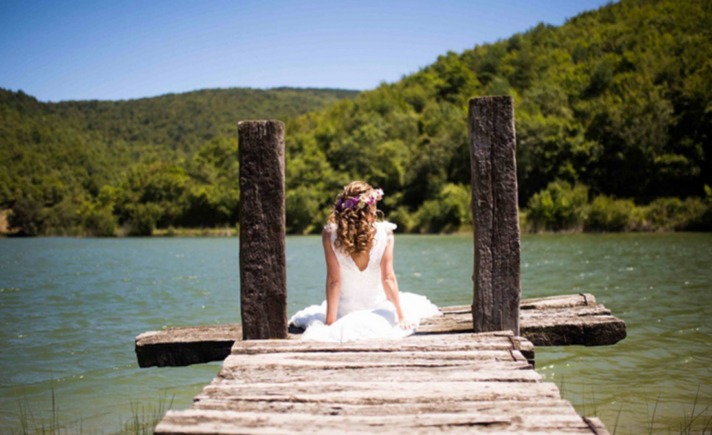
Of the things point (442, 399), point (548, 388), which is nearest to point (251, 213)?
point (442, 399)

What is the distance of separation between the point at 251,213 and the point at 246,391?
6.20 feet

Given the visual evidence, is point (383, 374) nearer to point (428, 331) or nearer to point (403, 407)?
point (403, 407)

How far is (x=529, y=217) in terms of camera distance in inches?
2202

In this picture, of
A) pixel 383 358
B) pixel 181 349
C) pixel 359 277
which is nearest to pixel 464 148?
pixel 359 277

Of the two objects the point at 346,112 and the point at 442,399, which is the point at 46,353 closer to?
the point at 442,399

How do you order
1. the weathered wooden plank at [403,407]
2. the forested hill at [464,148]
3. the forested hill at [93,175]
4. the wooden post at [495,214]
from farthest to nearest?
the forested hill at [93,175] < the forested hill at [464,148] < the wooden post at [495,214] < the weathered wooden plank at [403,407]

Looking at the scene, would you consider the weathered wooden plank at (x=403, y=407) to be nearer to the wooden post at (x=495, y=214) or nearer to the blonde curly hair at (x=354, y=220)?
the wooden post at (x=495, y=214)

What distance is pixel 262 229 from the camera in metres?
5.48

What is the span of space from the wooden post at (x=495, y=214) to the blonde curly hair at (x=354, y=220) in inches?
41.3

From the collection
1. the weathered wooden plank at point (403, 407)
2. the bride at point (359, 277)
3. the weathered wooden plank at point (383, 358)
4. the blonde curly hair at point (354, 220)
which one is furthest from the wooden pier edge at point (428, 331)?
the weathered wooden plank at point (403, 407)

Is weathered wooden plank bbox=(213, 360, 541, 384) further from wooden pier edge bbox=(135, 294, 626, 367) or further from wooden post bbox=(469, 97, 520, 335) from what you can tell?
wooden pier edge bbox=(135, 294, 626, 367)

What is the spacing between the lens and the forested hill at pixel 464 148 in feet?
179

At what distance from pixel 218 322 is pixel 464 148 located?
60.8 meters

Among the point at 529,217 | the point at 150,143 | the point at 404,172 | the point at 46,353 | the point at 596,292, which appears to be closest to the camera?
the point at 46,353
